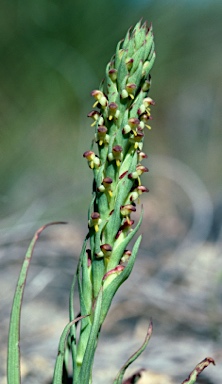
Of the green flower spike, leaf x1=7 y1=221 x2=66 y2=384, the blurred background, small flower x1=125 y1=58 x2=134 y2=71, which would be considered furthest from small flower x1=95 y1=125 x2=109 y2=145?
the blurred background

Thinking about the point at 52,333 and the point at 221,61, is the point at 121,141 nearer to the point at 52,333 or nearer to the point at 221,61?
the point at 52,333

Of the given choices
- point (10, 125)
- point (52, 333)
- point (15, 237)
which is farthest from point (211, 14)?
point (52, 333)

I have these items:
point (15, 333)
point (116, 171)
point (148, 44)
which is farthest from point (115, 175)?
point (15, 333)

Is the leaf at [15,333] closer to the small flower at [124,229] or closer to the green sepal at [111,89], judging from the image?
the small flower at [124,229]

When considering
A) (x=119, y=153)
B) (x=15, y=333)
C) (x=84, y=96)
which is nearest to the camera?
(x=119, y=153)

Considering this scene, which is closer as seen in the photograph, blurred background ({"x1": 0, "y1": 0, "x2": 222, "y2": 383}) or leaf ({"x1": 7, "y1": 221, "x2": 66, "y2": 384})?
leaf ({"x1": 7, "y1": 221, "x2": 66, "y2": 384})

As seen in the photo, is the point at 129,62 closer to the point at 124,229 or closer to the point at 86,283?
the point at 124,229

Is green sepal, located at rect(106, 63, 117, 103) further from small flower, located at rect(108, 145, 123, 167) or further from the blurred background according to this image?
the blurred background
